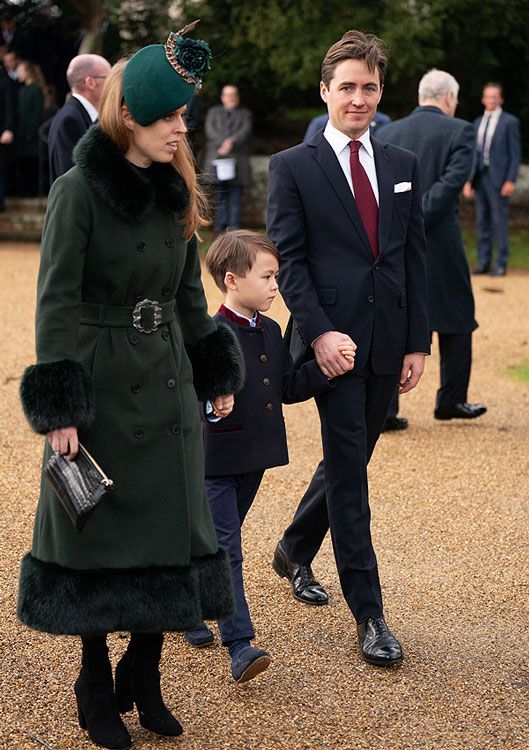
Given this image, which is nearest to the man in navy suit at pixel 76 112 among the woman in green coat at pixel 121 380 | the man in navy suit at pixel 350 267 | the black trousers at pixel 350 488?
the man in navy suit at pixel 350 267

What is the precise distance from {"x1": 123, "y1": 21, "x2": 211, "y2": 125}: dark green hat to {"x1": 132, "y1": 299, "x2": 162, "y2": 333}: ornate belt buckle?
479 mm

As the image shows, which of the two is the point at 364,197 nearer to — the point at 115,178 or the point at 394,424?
the point at 115,178

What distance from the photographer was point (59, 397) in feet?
10.7

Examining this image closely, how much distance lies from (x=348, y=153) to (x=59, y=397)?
5.15ft

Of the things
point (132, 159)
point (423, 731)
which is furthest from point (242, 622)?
point (132, 159)

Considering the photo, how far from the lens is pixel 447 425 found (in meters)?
7.82

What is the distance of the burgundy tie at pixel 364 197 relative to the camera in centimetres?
432

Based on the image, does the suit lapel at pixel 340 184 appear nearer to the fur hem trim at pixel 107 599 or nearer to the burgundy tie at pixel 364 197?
the burgundy tie at pixel 364 197

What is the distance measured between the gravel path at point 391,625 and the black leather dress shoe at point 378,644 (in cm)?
5

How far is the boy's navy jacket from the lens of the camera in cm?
411

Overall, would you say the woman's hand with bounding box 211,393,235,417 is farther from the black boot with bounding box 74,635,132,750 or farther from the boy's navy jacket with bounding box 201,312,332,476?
the black boot with bounding box 74,635,132,750

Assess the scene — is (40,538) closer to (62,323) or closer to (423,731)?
(62,323)

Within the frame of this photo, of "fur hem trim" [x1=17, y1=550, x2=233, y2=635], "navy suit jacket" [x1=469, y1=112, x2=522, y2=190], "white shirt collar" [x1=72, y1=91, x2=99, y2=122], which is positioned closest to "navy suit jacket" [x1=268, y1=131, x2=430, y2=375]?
"fur hem trim" [x1=17, y1=550, x2=233, y2=635]

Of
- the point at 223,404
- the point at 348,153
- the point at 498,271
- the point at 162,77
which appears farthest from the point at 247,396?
the point at 498,271
